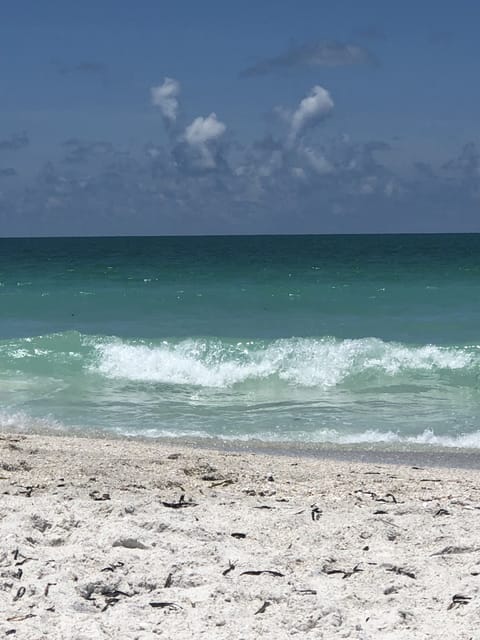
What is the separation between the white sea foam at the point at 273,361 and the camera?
44.2ft

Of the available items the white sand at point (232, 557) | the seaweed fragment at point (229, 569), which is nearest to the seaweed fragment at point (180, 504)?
the white sand at point (232, 557)

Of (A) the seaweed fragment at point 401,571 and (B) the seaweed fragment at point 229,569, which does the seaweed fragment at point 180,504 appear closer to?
(B) the seaweed fragment at point 229,569

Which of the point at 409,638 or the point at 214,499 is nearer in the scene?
the point at 409,638

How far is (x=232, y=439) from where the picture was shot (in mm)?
9477

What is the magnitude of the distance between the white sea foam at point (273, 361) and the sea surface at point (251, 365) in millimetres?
34

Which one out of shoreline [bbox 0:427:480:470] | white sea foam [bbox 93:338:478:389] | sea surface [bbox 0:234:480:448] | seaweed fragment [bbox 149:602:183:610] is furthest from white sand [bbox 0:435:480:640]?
white sea foam [bbox 93:338:478:389]

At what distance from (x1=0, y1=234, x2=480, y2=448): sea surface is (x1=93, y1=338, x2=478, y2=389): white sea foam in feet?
0.11

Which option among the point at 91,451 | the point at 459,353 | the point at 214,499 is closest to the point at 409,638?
the point at 214,499

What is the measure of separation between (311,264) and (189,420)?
35135 mm

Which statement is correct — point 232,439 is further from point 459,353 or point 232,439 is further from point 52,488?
point 459,353

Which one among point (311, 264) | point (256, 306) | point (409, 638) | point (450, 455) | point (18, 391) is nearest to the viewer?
point (409, 638)

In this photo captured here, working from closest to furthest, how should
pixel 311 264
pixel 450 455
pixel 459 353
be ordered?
pixel 450 455 < pixel 459 353 < pixel 311 264

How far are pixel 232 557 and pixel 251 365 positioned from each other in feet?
32.4

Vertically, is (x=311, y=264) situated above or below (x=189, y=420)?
above
